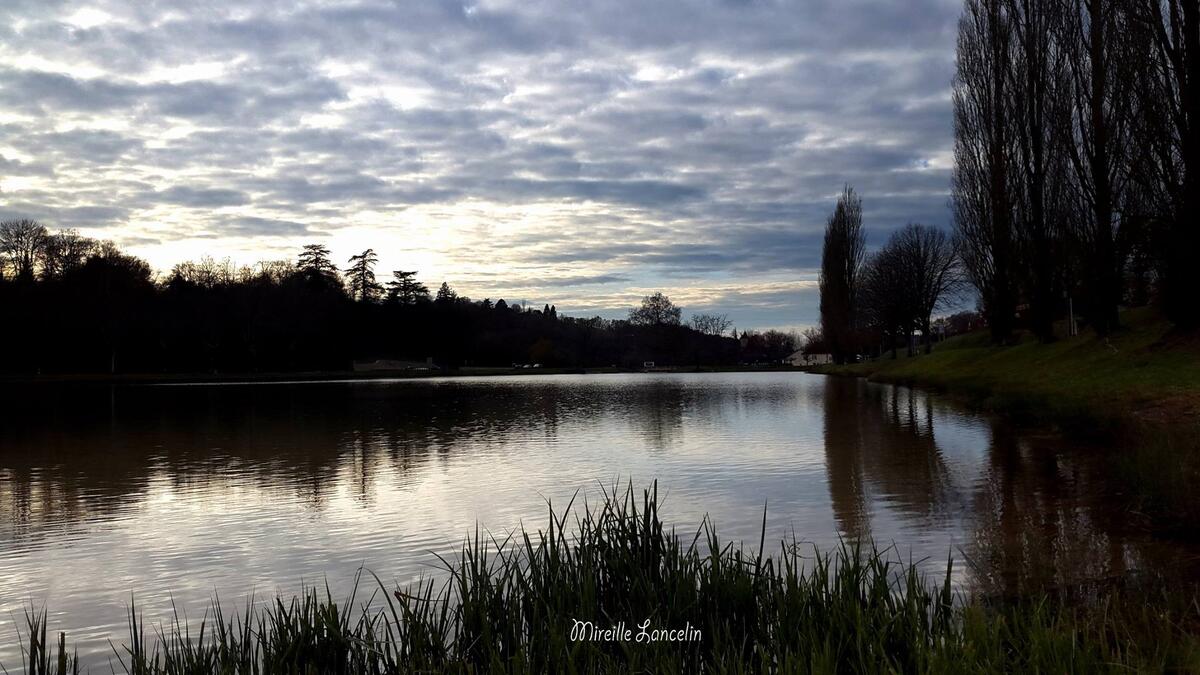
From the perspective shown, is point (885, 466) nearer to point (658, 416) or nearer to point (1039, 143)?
point (658, 416)

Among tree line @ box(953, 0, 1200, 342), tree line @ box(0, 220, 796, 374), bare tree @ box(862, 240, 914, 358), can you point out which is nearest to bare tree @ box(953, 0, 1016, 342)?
A: tree line @ box(953, 0, 1200, 342)

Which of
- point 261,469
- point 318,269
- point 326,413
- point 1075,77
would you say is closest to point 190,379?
point 318,269

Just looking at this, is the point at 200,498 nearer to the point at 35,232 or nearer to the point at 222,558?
the point at 222,558

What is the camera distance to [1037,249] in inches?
1305

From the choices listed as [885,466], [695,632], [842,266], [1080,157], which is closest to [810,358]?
[842,266]

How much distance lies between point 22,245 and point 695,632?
301 feet

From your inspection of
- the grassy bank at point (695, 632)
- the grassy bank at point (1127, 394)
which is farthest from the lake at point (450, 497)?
the grassy bank at point (695, 632)

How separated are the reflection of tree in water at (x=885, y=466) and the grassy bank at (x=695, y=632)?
12.6 feet

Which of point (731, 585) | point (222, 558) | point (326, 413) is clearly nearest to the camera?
point (731, 585)

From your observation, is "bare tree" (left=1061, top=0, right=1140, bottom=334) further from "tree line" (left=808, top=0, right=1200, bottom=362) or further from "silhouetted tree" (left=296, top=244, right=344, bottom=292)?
"silhouetted tree" (left=296, top=244, right=344, bottom=292)

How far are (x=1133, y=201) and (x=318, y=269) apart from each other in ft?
331

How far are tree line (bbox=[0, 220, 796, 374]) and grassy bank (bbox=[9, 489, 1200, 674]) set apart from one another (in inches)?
3226

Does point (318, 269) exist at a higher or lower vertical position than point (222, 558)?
higher

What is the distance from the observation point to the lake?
8.27 metres
